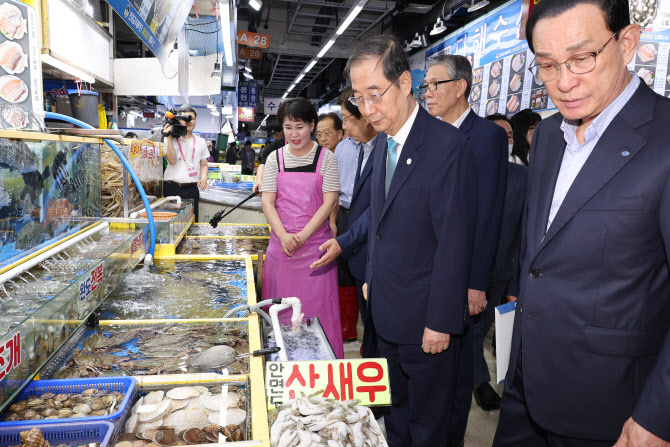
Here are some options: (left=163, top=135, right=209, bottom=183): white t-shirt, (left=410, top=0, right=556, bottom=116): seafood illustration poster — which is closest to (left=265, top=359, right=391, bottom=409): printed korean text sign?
(left=163, top=135, right=209, bottom=183): white t-shirt

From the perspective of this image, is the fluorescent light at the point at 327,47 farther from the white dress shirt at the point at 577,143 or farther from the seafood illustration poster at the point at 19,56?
the white dress shirt at the point at 577,143

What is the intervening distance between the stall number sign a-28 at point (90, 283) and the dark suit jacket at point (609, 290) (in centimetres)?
138

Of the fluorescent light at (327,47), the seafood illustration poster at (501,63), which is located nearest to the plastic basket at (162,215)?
the seafood illustration poster at (501,63)

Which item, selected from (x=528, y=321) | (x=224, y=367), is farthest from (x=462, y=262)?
(x=224, y=367)

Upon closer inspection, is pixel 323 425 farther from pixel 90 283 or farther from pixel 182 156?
pixel 182 156

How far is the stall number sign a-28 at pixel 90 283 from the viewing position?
1.40m

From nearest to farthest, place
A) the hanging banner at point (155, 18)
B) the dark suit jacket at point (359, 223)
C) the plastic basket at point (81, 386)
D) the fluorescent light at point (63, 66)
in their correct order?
1. the plastic basket at point (81, 386)
2. the dark suit jacket at point (359, 223)
3. the hanging banner at point (155, 18)
4. the fluorescent light at point (63, 66)

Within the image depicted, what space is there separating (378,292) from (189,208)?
2.57m

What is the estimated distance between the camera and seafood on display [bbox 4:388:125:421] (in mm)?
1105

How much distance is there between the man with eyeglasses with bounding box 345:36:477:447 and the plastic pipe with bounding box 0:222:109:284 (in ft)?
4.07

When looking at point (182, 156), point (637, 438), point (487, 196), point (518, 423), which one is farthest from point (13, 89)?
point (637, 438)

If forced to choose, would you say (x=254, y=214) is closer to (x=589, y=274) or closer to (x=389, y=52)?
(x=389, y=52)

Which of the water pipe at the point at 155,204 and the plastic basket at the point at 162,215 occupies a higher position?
the water pipe at the point at 155,204

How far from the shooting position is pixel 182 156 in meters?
4.47
